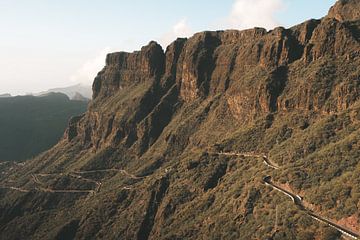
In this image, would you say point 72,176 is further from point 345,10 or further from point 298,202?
point 298,202

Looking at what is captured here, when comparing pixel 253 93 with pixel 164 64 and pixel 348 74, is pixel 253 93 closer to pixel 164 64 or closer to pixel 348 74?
pixel 348 74

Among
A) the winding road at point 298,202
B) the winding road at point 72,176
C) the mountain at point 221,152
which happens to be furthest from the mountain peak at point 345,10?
the winding road at point 72,176

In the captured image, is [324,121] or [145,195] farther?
[145,195]

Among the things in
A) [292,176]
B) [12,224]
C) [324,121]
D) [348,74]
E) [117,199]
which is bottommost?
[12,224]

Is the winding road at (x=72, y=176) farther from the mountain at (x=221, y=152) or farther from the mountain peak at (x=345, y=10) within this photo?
the mountain peak at (x=345, y=10)

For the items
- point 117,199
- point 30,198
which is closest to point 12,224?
point 30,198

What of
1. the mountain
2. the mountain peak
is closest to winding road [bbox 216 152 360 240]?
the mountain

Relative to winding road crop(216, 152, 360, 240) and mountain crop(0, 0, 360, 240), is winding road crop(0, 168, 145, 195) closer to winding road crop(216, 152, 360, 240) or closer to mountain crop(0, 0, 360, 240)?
mountain crop(0, 0, 360, 240)
